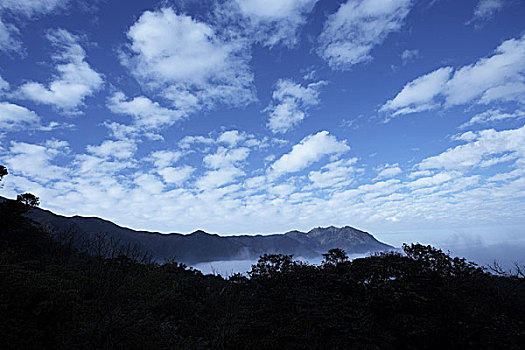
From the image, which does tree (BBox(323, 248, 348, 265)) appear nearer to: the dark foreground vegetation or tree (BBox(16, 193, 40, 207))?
the dark foreground vegetation

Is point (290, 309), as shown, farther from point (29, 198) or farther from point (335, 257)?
point (29, 198)

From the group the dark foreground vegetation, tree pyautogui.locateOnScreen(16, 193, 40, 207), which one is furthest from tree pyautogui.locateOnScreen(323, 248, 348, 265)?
tree pyautogui.locateOnScreen(16, 193, 40, 207)

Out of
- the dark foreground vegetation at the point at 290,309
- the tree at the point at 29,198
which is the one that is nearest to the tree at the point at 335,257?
the dark foreground vegetation at the point at 290,309

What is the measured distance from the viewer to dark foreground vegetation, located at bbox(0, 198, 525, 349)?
7.09 metres

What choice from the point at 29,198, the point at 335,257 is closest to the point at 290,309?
the point at 335,257

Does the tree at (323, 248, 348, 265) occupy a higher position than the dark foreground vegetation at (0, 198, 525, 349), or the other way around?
the tree at (323, 248, 348, 265)

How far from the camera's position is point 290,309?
35.6ft

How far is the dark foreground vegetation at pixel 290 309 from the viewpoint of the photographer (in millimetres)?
7090

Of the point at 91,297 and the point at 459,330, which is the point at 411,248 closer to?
the point at 459,330

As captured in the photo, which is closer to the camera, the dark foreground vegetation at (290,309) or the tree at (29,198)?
the dark foreground vegetation at (290,309)

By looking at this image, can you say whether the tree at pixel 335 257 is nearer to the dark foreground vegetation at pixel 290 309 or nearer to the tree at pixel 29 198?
the dark foreground vegetation at pixel 290 309

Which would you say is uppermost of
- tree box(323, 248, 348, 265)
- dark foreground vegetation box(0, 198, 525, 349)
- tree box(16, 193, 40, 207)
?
tree box(16, 193, 40, 207)

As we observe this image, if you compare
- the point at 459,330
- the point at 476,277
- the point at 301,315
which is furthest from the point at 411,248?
the point at 301,315

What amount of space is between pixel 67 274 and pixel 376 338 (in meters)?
10.7
